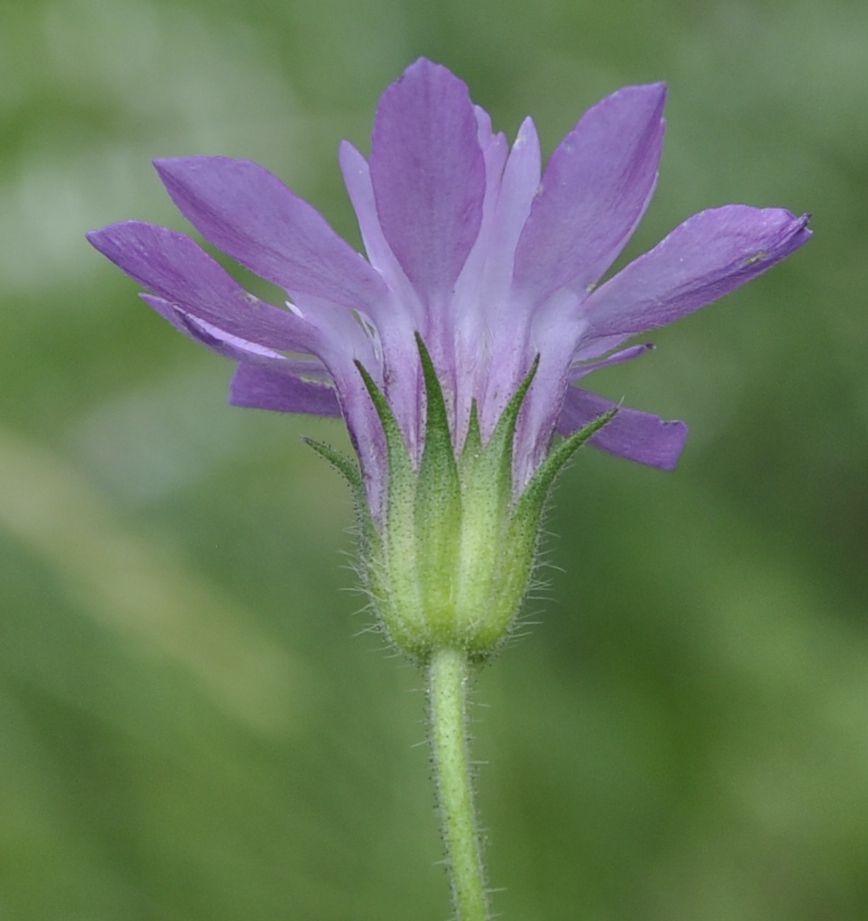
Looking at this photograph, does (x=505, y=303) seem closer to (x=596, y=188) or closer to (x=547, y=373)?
(x=547, y=373)

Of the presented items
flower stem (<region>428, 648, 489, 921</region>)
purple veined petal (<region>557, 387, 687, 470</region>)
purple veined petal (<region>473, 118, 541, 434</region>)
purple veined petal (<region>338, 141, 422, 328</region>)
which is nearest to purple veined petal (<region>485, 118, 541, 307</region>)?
purple veined petal (<region>473, 118, 541, 434</region>)

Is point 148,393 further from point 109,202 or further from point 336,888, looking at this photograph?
point 336,888

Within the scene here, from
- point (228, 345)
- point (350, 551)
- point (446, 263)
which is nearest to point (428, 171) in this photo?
point (446, 263)

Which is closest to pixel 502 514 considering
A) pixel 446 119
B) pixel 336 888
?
pixel 446 119

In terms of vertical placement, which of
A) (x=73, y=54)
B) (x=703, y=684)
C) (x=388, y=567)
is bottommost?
(x=388, y=567)

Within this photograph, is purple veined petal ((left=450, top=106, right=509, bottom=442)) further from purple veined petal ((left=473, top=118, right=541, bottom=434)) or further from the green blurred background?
the green blurred background

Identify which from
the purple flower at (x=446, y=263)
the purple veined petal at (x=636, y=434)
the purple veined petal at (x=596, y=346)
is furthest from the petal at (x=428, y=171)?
the purple veined petal at (x=636, y=434)

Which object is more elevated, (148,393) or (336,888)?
(148,393)
